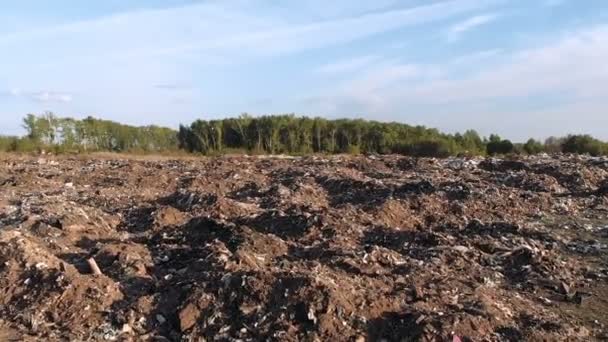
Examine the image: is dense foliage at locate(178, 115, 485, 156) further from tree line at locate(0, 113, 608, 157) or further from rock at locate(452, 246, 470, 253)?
rock at locate(452, 246, 470, 253)

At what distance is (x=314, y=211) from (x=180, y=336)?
3.66 metres

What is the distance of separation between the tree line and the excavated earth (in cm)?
1724

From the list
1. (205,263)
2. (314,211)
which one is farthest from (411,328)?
(314,211)

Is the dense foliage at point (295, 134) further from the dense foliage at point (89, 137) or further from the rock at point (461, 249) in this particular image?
the rock at point (461, 249)

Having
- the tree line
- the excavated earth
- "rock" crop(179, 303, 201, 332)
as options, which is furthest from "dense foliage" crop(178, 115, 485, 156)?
"rock" crop(179, 303, 201, 332)

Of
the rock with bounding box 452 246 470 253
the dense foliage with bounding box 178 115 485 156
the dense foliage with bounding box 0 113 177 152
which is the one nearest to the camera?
the rock with bounding box 452 246 470 253

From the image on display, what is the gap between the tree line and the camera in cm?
2866

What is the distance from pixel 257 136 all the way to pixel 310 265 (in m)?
26.7

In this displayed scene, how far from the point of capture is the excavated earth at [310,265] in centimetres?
523

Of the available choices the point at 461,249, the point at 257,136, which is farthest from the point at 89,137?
the point at 461,249

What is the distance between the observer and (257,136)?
3294cm

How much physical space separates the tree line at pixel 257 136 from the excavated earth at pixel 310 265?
17.2 m

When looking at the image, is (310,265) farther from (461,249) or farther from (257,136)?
(257,136)

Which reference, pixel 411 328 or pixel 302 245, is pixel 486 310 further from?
pixel 302 245
